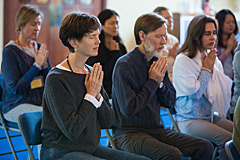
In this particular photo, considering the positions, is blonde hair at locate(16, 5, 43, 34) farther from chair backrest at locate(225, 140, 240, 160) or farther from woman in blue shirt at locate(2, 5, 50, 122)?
chair backrest at locate(225, 140, 240, 160)

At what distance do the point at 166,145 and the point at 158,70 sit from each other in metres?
0.49

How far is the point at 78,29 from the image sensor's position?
5.77 feet

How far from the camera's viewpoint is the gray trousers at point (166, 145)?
1971 mm

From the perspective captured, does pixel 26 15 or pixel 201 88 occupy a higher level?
pixel 26 15

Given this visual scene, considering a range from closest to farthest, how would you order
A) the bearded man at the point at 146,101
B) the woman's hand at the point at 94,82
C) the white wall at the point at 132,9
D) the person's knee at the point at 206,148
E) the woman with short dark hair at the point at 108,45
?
1. the woman's hand at the point at 94,82
2. the bearded man at the point at 146,101
3. the person's knee at the point at 206,148
4. the woman with short dark hair at the point at 108,45
5. the white wall at the point at 132,9

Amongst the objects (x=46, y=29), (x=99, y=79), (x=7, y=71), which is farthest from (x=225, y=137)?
(x=46, y=29)

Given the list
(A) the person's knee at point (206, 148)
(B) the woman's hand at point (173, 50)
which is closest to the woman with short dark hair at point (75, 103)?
(A) the person's knee at point (206, 148)

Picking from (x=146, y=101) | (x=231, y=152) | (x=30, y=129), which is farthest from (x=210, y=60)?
(x=30, y=129)

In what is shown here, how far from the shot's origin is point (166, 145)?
6.61 ft

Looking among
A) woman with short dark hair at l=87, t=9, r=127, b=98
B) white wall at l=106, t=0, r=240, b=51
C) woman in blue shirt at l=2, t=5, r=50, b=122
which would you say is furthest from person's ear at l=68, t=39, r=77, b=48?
white wall at l=106, t=0, r=240, b=51

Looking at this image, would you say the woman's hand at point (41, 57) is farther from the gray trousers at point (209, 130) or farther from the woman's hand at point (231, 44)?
the woman's hand at point (231, 44)

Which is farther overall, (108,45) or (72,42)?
(108,45)

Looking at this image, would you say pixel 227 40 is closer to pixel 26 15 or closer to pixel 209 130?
pixel 209 130

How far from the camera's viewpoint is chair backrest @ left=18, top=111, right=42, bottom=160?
6.04 ft
